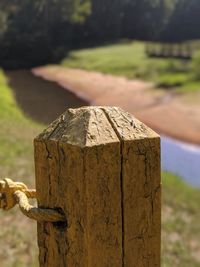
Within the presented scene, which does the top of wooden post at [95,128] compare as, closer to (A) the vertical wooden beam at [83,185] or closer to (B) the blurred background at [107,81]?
(A) the vertical wooden beam at [83,185]

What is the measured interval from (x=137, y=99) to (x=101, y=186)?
24.7m

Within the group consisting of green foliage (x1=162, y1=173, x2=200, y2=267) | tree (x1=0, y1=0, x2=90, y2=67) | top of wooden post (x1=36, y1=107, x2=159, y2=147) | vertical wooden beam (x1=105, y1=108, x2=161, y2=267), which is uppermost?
tree (x1=0, y1=0, x2=90, y2=67)

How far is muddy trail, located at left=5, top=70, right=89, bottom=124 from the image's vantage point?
1962cm

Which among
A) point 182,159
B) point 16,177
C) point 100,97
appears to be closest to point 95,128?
point 16,177

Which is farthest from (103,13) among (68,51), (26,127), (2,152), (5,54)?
(2,152)

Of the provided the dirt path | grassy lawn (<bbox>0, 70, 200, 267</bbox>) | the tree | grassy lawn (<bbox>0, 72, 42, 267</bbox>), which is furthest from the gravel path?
grassy lawn (<bbox>0, 70, 200, 267</bbox>)

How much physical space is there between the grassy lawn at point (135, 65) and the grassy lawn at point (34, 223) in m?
16.8

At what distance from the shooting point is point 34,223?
6316 millimetres

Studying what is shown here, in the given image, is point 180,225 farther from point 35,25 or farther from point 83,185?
point 35,25

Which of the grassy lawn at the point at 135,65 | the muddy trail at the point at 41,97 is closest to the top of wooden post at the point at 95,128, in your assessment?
the muddy trail at the point at 41,97

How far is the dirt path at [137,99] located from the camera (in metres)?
19.5

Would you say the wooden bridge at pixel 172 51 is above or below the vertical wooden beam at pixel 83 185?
above

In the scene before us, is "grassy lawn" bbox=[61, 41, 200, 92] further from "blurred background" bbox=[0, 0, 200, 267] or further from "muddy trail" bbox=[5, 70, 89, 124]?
"muddy trail" bbox=[5, 70, 89, 124]

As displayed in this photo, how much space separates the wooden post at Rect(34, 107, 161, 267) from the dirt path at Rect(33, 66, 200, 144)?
16.2 meters
